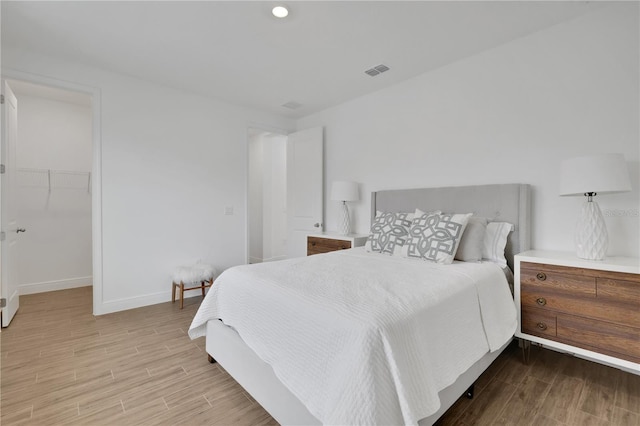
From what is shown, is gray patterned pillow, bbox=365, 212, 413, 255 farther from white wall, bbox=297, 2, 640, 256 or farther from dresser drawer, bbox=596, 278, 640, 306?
dresser drawer, bbox=596, 278, 640, 306

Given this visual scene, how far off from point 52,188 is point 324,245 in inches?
147

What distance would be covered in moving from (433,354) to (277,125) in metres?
3.95

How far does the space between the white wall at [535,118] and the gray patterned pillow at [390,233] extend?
24.9 inches

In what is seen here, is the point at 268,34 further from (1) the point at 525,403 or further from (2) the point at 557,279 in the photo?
(1) the point at 525,403

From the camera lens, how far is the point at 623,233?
2.05m

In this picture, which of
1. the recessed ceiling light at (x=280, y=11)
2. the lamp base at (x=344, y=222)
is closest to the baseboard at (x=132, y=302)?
the lamp base at (x=344, y=222)

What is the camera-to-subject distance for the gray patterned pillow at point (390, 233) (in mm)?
2654

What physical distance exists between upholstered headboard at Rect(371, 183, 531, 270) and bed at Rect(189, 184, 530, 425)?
48cm

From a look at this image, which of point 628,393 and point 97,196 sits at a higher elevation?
point 97,196

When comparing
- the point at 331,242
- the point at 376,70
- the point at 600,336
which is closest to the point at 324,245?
the point at 331,242

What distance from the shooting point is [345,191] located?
365 cm

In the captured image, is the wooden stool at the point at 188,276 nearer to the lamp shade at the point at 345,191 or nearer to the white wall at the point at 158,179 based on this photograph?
the white wall at the point at 158,179

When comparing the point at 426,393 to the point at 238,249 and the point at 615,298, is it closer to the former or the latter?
the point at 615,298

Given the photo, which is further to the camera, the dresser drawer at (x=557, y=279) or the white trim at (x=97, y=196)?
the white trim at (x=97, y=196)
